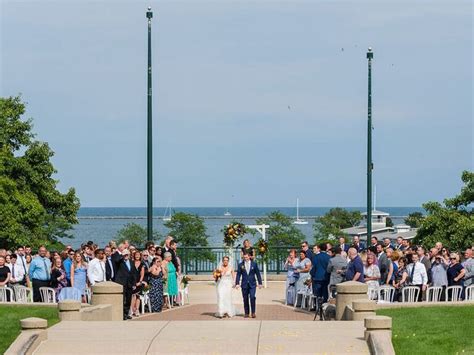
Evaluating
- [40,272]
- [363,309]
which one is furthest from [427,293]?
[40,272]

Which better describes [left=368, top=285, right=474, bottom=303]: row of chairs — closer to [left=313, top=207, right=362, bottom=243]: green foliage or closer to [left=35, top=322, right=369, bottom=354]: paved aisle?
[left=35, top=322, right=369, bottom=354]: paved aisle

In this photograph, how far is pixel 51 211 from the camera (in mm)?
50906

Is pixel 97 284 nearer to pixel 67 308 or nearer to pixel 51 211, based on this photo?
pixel 67 308

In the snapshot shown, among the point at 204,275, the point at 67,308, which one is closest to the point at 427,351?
the point at 67,308

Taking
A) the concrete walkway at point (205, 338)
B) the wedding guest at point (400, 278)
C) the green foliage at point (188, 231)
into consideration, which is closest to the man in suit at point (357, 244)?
the wedding guest at point (400, 278)

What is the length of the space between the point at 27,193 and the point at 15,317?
22.0 metres

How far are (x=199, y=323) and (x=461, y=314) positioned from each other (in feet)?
18.7

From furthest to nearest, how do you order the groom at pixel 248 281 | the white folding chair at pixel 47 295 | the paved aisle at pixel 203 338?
the white folding chair at pixel 47 295 → the groom at pixel 248 281 → the paved aisle at pixel 203 338

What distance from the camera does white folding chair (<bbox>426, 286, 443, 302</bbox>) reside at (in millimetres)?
29594

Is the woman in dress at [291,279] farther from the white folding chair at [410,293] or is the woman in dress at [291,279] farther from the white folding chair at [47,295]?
the white folding chair at [47,295]

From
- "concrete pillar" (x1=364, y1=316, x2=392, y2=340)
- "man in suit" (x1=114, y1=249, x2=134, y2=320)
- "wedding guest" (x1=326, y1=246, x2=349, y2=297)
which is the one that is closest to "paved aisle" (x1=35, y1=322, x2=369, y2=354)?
"concrete pillar" (x1=364, y1=316, x2=392, y2=340)

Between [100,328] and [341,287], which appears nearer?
[100,328]

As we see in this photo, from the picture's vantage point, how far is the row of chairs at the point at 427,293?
29.6 m

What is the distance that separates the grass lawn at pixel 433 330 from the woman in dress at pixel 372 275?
189 centimetres
